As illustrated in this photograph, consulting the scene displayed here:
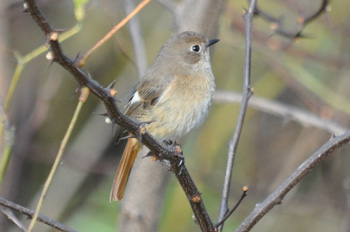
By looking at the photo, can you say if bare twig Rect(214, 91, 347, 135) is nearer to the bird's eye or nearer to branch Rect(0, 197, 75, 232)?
the bird's eye

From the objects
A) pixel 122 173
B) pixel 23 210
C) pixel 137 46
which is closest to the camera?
pixel 23 210

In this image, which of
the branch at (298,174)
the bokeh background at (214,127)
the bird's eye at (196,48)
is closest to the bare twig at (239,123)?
the branch at (298,174)

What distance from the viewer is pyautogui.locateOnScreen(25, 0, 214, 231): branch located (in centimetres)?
166

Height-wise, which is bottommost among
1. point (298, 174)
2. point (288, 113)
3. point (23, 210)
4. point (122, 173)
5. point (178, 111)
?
point (23, 210)

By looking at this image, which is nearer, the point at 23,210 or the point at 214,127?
the point at 23,210

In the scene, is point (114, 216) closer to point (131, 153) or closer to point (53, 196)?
point (53, 196)

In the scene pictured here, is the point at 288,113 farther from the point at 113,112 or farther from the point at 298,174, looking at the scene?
the point at 113,112

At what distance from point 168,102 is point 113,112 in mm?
1575

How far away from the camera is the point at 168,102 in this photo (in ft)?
11.4

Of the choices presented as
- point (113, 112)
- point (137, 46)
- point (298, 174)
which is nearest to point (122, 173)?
point (137, 46)

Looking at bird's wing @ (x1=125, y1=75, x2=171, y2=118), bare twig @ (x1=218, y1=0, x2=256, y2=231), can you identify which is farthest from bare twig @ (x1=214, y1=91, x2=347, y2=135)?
bare twig @ (x1=218, y1=0, x2=256, y2=231)

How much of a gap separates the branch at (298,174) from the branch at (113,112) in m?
0.17

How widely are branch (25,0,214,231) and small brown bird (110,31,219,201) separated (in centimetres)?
95

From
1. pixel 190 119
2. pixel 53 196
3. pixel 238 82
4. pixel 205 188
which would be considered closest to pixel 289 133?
pixel 238 82
